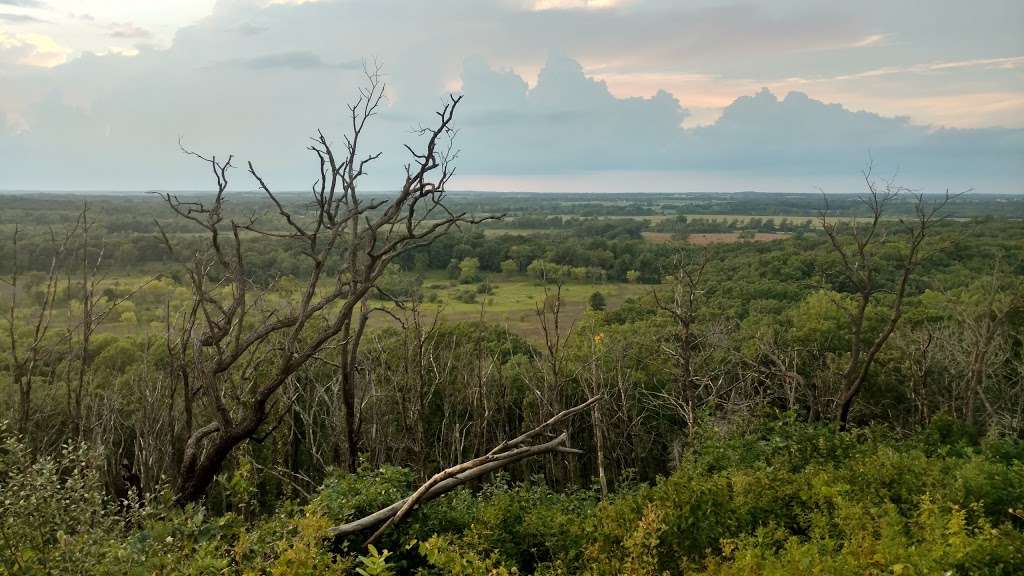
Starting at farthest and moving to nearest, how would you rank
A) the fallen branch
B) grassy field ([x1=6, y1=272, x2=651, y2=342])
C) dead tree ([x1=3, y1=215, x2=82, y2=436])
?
grassy field ([x1=6, y1=272, x2=651, y2=342]) < dead tree ([x1=3, y1=215, x2=82, y2=436]) < the fallen branch

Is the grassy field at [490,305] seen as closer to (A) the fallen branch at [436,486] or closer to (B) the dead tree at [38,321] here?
(B) the dead tree at [38,321]

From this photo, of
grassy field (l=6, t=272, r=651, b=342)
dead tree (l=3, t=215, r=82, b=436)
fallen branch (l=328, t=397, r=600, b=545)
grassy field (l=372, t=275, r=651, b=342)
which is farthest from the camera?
grassy field (l=372, t=275, r=651, b=342)

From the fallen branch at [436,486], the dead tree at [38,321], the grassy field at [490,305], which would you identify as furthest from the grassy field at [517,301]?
the fallen branch at [436,486]

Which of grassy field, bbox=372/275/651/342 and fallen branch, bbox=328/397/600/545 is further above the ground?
fallen branch, bbox=328/397/600/545

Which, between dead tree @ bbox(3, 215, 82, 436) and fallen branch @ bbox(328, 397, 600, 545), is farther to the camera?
dead tree @ bbox(3, 215, 82, 436)

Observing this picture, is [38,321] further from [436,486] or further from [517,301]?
[517,301]

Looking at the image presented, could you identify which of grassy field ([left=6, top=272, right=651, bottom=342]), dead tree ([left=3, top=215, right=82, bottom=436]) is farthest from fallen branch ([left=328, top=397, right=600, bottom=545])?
grassy field ([left=6, top=272, right=651, bottom=342])

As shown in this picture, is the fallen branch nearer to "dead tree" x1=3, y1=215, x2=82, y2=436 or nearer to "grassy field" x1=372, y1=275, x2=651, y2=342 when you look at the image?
"dead tree" x1=3, y1=215, x2=82, y2=436

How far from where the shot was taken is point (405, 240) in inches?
359

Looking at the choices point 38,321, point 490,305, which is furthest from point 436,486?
point 490,305

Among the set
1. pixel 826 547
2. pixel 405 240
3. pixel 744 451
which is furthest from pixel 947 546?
pixel 405 240

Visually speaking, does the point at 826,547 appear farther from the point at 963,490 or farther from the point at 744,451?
the point at 744,451

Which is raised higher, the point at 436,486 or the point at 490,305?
the point at 436,486

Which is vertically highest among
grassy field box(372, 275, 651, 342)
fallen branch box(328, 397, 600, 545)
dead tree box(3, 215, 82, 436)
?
dead tree box(3, 215, 82, 436)
